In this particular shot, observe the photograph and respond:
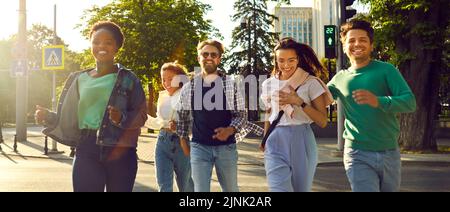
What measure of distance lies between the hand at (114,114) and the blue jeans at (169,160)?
1823 millimetres

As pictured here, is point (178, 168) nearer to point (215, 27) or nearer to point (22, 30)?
point (22, 30)

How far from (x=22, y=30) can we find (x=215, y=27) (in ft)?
53.9

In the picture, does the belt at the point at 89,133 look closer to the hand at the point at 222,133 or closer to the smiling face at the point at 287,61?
the hand at the point at 222,133

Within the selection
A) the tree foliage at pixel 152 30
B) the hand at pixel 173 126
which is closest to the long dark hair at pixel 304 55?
the hand at pixel 173 126

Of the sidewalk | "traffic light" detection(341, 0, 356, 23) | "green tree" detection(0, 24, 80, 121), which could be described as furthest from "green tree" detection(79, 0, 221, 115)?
"green tree" detection(0, 24, 80, 121)

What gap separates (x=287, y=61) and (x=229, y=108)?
2.61 ft

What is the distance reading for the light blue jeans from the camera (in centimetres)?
348

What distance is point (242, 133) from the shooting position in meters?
4.16

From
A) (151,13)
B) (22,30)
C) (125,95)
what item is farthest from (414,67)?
(151,13)

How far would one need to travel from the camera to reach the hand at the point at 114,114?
307cm

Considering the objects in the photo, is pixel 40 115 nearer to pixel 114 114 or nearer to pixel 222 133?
pixel 114 114

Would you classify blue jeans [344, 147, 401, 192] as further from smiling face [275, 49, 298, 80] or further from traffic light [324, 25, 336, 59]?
traffic light [324, 25, 336, 59]

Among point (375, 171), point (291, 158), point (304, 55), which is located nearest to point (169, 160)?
point (291, 158)

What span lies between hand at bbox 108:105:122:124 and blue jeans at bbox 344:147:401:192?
1.77 metres
